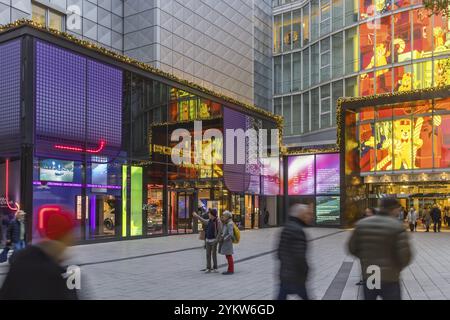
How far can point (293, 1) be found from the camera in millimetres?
54656

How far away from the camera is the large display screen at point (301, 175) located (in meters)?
36.8

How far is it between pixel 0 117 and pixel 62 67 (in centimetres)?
299

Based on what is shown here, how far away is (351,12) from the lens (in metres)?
44.4

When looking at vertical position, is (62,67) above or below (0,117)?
above

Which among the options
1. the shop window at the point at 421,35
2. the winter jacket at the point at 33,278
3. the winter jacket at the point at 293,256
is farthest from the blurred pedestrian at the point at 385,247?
the shop window at the point at 421,35

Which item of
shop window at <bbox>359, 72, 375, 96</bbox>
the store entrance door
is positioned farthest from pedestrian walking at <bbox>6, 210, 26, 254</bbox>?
shop window at <bbox>359, 72, 375, 96</bbox>

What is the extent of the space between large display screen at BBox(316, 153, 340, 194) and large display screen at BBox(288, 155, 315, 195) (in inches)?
18.9

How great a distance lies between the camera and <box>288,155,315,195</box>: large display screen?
36781 millimetres

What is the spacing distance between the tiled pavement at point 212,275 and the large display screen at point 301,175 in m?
17.4

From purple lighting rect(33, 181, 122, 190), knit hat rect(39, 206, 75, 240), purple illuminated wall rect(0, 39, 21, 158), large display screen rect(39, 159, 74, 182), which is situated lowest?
knit hat rect(39, 206, 75, 240)

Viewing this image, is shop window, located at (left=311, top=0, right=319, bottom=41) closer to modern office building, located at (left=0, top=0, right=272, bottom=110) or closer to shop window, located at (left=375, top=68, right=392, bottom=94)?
modern office building, located at (left=0, top=0, right=272, bottom=110)

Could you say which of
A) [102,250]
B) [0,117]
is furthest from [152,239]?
[0,117]

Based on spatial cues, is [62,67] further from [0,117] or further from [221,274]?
[221,274]

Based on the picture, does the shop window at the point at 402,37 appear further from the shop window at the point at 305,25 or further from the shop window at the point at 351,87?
the shop window at the point at 305,25
